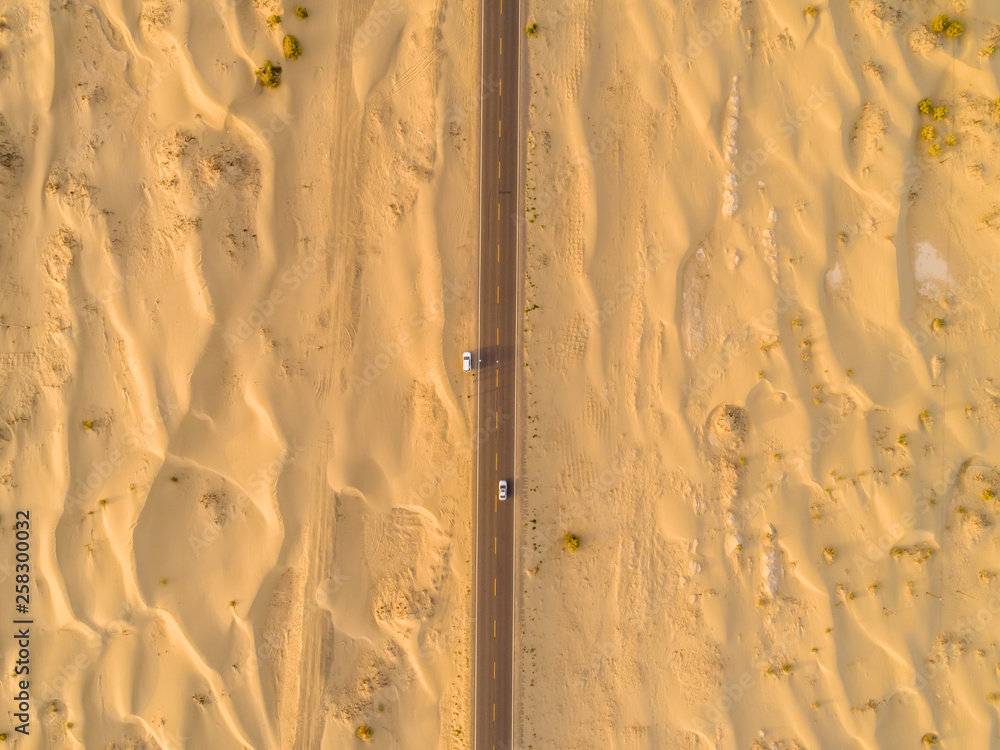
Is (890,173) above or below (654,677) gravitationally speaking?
above

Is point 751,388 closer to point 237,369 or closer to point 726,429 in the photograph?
point 726,429

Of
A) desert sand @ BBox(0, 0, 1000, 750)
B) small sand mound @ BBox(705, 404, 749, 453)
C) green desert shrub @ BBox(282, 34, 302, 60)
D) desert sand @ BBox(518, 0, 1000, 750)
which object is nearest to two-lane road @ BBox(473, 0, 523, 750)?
desert sand @ BBox(0, 0, 1000, 750)

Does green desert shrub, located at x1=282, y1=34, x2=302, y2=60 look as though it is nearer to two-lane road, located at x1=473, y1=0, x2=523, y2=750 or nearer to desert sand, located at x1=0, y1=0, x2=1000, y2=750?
desert sand, located at x1=0, y1=0, x2=1000, y2=750

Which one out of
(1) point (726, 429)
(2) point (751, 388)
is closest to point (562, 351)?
(1) point (726, 429)

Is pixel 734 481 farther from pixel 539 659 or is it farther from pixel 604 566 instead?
pixel 539 659

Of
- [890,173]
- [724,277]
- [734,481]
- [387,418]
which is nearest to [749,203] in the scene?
[724,277]

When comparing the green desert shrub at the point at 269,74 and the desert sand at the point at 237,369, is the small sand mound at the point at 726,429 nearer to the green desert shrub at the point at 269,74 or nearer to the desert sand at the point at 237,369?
the desert sand at the point at 237,369
